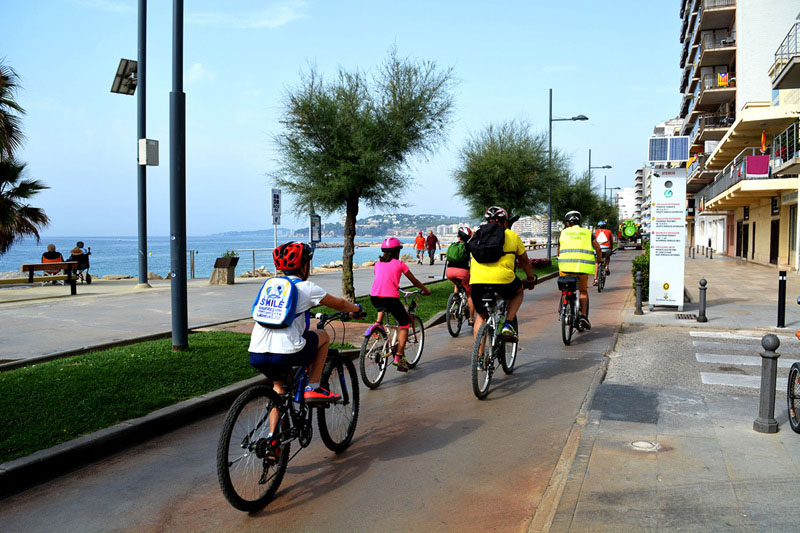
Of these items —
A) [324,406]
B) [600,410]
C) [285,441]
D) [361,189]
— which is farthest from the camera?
[361,189]

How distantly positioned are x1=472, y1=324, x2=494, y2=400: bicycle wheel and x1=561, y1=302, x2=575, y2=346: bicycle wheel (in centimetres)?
298

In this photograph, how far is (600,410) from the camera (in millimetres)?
6059

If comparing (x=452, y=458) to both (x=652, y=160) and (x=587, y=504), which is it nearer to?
(x=587, y=504)

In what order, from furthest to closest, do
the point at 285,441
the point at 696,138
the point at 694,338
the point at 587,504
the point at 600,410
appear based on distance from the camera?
the point at 696,138 → the point at 694,338 → the point at 600,410 → the point at 285,441 → the point at 587,504

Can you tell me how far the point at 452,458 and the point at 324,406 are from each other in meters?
1.13

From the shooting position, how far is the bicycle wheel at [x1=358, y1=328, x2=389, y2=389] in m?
7.20

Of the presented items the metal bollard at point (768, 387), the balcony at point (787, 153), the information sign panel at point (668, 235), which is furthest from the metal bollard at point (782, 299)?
the balcony at point (787, 153)

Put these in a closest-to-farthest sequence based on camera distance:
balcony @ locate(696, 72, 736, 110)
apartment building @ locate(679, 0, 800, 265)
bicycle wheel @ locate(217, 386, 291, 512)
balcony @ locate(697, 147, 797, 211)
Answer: bicycle wheel @ locate(217, 386, 291, 512) < balcony @ locate(697, 147, 797, 211) < apartment building @ locate(679, 0, 800, 265) < balcony @ locate(696, 72, 736, 110)

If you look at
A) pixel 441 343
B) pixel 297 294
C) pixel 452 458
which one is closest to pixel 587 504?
pixel 452 458

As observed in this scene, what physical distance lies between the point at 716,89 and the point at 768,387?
51.2 metres

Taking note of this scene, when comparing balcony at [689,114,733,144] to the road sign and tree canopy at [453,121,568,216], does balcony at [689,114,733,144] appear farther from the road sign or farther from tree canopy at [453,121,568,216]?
the road sign

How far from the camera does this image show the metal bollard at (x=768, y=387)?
5238 millimetres

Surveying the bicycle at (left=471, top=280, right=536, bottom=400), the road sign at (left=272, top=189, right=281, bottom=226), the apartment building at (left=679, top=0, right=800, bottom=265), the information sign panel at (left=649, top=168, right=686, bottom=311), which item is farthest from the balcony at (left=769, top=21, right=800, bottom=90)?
the bicycle at (left=471, top=280, right=536, bottom=400)

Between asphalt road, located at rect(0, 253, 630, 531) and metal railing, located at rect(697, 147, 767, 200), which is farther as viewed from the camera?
metal railing, located at rect(697, 147, 767, 200)
